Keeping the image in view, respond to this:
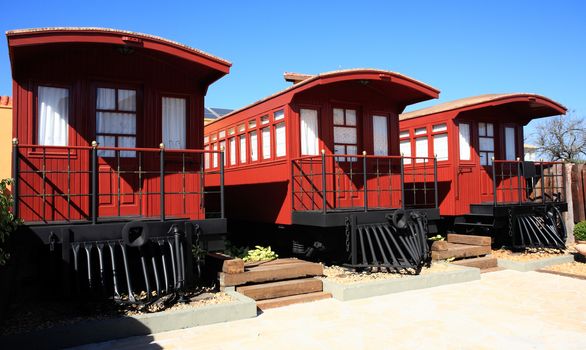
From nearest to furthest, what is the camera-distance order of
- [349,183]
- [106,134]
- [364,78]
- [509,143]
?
[106,134] < [364,78] < [349,183] < [509,143]

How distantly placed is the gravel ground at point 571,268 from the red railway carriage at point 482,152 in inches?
44.4

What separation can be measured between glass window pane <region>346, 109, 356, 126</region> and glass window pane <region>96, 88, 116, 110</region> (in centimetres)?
468

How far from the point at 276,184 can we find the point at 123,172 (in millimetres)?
3421

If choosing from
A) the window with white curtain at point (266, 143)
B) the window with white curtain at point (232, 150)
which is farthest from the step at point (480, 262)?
the window with white curtain at point (232, 150)

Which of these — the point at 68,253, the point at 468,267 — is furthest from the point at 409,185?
the point at 68,253

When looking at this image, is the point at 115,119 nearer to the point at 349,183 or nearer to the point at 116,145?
the point at 116,145

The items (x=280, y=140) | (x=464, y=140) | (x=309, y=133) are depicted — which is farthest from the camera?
(x=464, y=140)

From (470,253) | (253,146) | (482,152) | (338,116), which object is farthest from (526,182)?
(253,146)

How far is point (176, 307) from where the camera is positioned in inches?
234

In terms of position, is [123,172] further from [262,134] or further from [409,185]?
[409,185]

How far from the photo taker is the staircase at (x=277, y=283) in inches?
270

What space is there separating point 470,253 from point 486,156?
331 centimetres

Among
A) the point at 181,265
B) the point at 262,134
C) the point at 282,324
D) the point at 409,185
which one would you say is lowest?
the point at 282,324

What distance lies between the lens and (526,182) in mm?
12391
